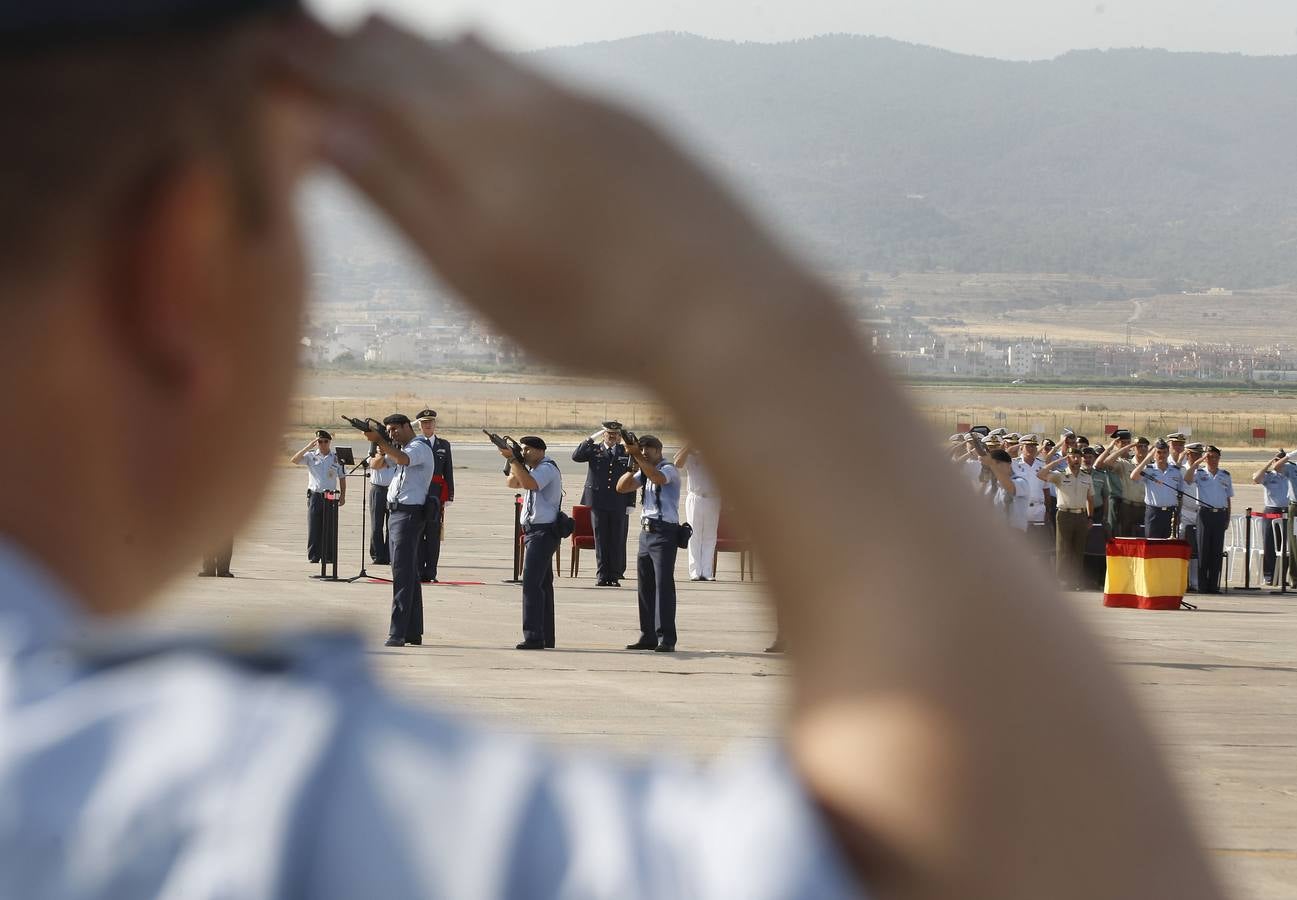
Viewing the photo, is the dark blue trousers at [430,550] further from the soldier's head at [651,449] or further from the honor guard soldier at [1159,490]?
the honor guard soldier at [1159,490]

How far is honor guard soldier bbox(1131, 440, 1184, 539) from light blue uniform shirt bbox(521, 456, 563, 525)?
10.6 metres

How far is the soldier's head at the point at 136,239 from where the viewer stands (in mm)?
616

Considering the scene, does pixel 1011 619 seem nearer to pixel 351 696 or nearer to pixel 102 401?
pixel 351 696

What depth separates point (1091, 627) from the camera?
0.62 metres

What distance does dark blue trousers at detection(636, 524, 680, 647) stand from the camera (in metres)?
14.4

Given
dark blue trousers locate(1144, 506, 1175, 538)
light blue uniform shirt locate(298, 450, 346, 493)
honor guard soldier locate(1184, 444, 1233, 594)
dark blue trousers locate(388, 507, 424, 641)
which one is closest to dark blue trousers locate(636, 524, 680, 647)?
dark blue trousers locate(388, 507, 424, 641)

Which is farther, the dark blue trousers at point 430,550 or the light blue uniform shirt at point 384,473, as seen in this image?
the dark blue trousers at point 430,550

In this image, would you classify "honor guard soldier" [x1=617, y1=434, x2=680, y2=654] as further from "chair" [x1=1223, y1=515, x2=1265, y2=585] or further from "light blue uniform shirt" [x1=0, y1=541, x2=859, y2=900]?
"light blue uniform shirt" [x1=0, y1=541, x2=859, y2=900]

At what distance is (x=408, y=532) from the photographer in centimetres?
1413

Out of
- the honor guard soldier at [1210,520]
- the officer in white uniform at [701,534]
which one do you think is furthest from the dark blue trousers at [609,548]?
the honor guard soldier at [1210,520]

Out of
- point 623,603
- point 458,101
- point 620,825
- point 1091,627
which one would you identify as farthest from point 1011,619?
point 623,603

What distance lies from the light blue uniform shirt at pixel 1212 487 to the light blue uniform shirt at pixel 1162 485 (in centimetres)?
23

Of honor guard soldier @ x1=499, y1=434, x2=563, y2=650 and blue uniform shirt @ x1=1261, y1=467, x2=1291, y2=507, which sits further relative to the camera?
blue uniform shirt @ x1=1261, y1=467, x2=1291, y2=507

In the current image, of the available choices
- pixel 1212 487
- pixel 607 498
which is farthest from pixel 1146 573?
pixel 607 498
